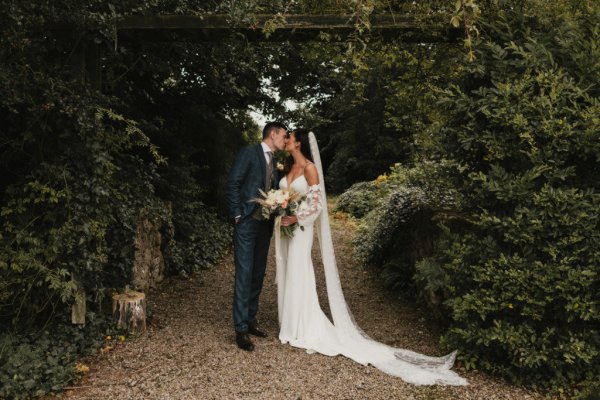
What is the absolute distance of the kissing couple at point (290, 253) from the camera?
5.57 meters

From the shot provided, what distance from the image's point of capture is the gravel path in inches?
180

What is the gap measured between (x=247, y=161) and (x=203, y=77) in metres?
3.88

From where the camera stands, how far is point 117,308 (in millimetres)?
5797

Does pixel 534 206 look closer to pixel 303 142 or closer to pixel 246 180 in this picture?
pixel 303 142

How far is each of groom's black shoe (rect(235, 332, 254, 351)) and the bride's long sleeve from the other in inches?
52.8

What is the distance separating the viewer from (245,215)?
5.61m

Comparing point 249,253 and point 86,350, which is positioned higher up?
point 249,253

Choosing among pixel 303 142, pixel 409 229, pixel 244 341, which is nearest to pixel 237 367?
pixel 244 341

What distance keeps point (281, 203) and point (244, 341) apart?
1.49 meters

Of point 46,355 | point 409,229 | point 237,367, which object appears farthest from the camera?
point 409,229

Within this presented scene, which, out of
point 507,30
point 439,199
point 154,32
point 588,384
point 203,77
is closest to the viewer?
point 588,384

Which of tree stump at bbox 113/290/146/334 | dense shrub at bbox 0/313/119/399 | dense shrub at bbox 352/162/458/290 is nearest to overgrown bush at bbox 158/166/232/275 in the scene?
tree stump at bbox 113/290/146/334

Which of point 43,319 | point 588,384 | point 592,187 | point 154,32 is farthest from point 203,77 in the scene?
point 588,384

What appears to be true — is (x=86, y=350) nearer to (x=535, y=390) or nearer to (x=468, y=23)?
→ (x=535, y=390)
